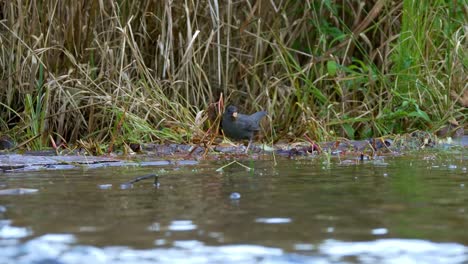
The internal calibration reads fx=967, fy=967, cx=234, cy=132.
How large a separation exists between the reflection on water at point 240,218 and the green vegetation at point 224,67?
2078 millimetres

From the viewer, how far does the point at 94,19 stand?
263 inches

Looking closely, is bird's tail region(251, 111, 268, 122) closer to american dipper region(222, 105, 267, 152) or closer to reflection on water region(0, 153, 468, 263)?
american dipper region(222, 105, 267, 152)

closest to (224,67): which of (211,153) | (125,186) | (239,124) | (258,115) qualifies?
(258,115)

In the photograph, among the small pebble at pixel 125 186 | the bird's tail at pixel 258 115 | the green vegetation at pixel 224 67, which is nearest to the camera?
the small pebble at pixel 125 186

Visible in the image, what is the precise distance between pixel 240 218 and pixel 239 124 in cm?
373

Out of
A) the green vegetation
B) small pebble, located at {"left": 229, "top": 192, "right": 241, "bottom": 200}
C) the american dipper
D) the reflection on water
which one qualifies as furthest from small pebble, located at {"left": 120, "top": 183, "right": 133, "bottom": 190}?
the american dipper

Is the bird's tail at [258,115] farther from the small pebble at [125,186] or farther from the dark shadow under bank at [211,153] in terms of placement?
the small pebble at [125,186]

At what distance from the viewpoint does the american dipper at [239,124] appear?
6.46 metres

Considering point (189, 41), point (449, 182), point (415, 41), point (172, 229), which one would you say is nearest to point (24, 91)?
point (189, 41)

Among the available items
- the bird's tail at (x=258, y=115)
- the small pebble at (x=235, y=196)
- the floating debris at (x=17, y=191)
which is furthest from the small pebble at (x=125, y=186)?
the bird's tail at (x=258, y=115)

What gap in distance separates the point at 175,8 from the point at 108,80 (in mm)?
804

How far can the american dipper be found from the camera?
646 cm

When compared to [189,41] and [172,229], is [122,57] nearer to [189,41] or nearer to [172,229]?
[189,41]

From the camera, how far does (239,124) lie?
6.46 m
